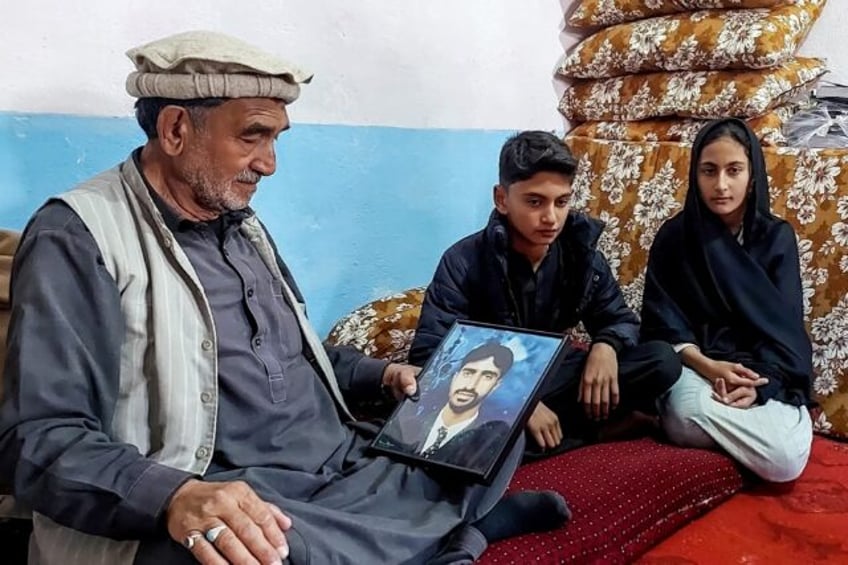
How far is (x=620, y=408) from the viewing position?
5.78 ft

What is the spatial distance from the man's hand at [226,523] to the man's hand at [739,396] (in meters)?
1.07

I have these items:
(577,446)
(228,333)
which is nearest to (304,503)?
(228,333)

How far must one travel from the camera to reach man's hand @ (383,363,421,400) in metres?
1.38

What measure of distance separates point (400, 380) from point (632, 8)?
1.55m

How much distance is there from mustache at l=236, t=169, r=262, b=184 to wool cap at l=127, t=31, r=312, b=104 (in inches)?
4.2

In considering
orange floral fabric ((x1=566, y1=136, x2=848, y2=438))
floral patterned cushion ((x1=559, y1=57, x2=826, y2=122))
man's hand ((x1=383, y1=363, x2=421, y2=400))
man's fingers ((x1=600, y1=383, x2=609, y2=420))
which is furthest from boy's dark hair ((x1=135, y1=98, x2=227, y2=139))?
floral patterned cushion ((x1=559, y1=57, x2=826, y2=122))

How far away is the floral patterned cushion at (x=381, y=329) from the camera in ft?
6.41

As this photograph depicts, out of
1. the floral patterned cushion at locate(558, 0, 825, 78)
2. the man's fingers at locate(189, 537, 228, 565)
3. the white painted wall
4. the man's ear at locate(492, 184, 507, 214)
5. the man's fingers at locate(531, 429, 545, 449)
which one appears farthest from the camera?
the floral patterned cushion at locate(558, 0, 825, 78)

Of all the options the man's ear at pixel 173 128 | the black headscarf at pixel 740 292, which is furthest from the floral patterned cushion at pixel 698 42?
the man's ear at pixel 173 128

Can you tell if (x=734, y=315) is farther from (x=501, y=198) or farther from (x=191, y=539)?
(x=191, y=539)

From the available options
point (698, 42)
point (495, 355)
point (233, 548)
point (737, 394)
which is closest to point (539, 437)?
point (495, 355)

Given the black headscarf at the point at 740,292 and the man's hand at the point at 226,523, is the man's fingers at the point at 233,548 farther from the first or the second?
the black headscarf at the point at 740,292

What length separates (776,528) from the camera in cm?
147

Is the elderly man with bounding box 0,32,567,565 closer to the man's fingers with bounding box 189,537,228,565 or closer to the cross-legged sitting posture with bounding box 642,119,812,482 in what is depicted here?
the man's fingers with bounding box 189,537,228,565
